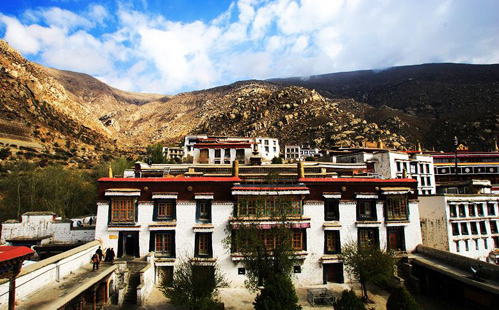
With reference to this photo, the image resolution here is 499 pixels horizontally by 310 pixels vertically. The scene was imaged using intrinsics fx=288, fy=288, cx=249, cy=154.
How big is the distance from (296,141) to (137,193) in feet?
268

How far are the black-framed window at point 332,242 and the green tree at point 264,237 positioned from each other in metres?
2.99

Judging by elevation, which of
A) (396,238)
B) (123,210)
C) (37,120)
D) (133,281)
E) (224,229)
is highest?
(37,120)

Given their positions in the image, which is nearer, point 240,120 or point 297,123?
point 297,123

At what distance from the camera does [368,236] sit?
79.9 ft

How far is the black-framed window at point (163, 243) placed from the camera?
2270 cm

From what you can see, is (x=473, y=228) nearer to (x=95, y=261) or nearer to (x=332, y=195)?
(x=332, y=195)

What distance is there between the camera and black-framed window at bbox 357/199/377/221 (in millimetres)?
24453

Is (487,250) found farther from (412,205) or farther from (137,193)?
(137,193)

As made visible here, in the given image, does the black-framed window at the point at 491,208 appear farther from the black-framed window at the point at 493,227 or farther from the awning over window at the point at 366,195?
the awning over window at the point at 366,195

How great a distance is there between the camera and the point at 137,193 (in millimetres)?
22719

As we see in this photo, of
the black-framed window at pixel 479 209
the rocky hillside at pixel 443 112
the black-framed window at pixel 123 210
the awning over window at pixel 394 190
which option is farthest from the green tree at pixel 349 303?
the rocky hillside at pixel 443 112

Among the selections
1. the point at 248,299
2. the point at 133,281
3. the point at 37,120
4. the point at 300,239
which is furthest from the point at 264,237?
the point at 37,120

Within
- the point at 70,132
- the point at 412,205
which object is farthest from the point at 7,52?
the point at 412,205

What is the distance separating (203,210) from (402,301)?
14848mm
